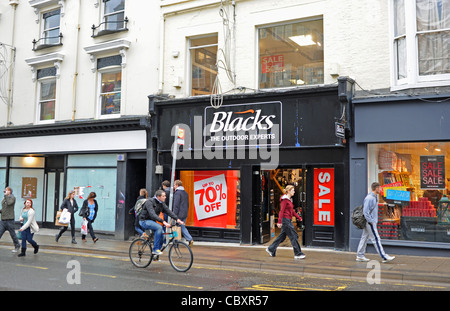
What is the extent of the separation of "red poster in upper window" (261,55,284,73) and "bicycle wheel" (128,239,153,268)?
7075mm

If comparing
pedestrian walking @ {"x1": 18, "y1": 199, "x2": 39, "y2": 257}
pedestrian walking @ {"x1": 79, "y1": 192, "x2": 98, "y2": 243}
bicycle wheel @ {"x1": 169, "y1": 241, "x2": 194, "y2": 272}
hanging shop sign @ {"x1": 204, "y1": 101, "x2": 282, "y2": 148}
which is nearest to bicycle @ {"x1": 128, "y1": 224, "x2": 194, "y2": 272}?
bicycle wheel @ {"x1": 169, "y1": 241, "x2": 194, "y2": 272}

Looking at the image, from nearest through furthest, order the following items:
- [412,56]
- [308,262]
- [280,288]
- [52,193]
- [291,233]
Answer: [280,288] → [308,262] → [291,233] → [412,56] → [52,193]

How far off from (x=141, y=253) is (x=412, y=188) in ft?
24.3

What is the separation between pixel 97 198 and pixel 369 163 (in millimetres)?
10068

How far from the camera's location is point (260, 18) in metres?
14.3

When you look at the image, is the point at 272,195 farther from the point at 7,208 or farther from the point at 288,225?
the point at 7,208

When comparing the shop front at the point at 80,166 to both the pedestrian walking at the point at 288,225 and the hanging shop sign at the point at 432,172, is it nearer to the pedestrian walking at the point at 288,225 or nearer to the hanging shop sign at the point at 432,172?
the pedestrian walking at the point at 288,225

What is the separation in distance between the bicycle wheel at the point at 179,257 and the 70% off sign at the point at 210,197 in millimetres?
4884

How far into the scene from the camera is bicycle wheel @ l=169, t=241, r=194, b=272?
31.6 ft

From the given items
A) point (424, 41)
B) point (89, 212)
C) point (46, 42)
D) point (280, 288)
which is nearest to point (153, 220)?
point (280, 288)

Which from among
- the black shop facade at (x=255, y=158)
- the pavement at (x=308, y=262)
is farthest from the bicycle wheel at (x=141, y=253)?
the black shop facade at (x=255, y=158)

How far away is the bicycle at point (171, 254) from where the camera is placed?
31.6 feet

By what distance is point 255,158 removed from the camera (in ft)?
45.9
